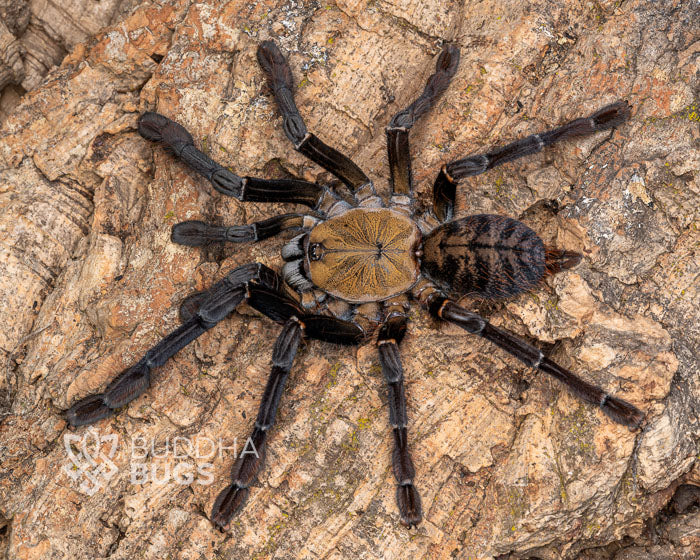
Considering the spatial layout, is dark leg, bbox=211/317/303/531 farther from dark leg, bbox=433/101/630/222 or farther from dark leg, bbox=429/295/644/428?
dark leg, bbox=433/101/630/222

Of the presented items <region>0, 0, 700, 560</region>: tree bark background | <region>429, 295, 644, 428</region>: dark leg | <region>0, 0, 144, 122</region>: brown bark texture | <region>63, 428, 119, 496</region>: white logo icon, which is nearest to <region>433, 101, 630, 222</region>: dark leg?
<region>0, 0, 700, 560</region>: tree bark background

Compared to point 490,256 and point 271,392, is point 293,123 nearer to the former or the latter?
point 490,256

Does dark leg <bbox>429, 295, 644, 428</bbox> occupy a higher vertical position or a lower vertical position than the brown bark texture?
lower

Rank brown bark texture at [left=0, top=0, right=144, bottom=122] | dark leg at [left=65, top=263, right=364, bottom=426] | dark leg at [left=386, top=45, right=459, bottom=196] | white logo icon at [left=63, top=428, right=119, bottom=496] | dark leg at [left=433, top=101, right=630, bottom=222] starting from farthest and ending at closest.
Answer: brown bark texture at [left=0, top=0, right=144, bottom=122]
dark leg at [left=386, top=45, right=459, bottom=196]
dark leg at [left=433, top=101, right=630, bottom=222]
dark leg at [left=65, top=263, right=364, bottom=426]
white logo icon at [left=63, top=428, right=119, bottom=496]

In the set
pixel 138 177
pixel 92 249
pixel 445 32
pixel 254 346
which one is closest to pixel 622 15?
pixel 445 32

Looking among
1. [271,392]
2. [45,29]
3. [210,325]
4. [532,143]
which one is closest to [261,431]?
[271,392]

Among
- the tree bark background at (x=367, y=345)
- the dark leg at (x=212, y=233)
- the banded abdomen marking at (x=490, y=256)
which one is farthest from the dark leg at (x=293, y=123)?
the banded abdomen marking at (x=490, y=256)
